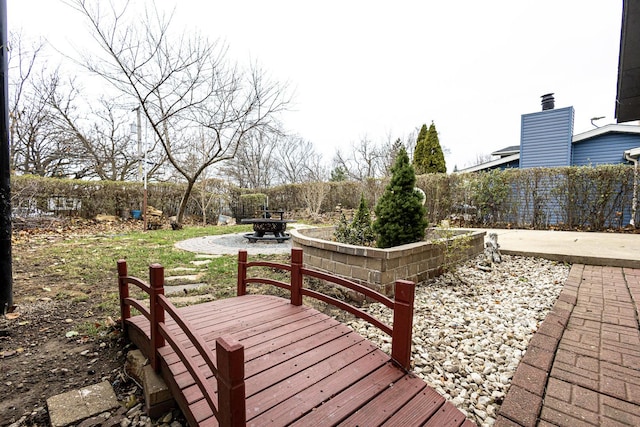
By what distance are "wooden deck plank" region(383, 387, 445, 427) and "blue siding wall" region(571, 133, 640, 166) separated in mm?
11016

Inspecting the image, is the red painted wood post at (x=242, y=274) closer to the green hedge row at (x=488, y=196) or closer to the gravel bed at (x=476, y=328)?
the gravel bed at (x=476, y=328)

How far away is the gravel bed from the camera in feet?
5.61

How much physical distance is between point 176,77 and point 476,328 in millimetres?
9219

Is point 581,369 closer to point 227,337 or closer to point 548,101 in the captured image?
point 227,337

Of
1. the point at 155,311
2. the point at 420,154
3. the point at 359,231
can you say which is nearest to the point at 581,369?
the point at 155,311

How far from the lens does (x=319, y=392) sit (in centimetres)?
145

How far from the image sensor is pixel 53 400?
1.62m

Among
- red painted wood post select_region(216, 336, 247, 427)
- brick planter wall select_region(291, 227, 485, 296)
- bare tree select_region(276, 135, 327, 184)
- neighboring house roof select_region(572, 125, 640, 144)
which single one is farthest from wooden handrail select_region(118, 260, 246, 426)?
bare tree select_region(276, 135, 327, 184)

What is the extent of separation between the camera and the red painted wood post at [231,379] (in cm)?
99

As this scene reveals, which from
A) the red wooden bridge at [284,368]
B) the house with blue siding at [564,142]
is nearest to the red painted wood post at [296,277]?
the red wooden bridge at [284,368]

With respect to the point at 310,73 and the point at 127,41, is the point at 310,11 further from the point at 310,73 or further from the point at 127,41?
the point at 127,41

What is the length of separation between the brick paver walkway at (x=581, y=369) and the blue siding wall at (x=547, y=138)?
30.5 ft

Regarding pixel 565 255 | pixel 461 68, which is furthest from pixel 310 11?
pixel 565 255

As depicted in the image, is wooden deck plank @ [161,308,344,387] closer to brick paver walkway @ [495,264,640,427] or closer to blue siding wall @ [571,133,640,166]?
brick paver walkway @ [495,264,640,427]
